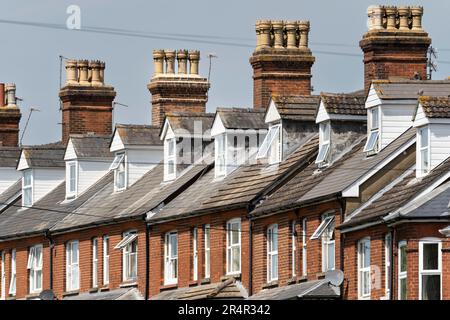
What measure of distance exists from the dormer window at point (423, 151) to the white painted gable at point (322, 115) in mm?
5377

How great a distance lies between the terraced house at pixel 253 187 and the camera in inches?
1849

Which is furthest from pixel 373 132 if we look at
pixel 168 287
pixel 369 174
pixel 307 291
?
pixel 168 287

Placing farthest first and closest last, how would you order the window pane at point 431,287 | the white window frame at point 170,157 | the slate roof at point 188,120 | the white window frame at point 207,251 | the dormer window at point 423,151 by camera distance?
the white window frame at point 170,157, the slate roof at point 188,120, the white window frame at point 207,251, the dormer window at point 423,151, the window pane at point 431,287

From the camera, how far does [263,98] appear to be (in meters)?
61.0

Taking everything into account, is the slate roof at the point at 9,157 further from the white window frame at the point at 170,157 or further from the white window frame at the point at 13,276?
the white window frame at the point at 170,157

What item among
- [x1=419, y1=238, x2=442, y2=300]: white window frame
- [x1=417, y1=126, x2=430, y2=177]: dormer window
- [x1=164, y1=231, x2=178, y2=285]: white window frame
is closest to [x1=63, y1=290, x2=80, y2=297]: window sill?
[x1=164, y1=231, x2=178, y2=285]: white window frame

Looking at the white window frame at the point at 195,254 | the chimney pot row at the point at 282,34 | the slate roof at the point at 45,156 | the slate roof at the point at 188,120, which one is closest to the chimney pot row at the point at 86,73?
the slate roof at the point at 45,156

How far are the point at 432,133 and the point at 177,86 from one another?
73.0 ft

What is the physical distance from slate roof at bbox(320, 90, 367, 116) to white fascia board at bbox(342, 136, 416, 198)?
4588mm

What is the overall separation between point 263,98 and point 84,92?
13.5m

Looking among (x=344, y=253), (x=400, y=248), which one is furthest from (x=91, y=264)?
(x=400, y=248)

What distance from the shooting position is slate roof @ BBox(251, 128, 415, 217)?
161ft
